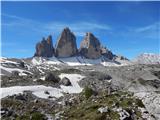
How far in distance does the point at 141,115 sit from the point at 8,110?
30.6m

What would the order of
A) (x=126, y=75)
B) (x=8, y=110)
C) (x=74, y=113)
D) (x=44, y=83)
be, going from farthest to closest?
(x=126, y=75), (x=44, y=83), (x=8, y=110), (x=74, y=113)

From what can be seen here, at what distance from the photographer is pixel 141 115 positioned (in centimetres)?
5575

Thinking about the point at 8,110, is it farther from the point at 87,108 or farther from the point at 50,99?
the point at 50,99

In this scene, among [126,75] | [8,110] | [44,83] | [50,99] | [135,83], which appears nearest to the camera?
[8,110]

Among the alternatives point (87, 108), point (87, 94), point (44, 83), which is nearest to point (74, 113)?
point (87, 108)

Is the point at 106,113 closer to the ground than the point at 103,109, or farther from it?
closer to the ground

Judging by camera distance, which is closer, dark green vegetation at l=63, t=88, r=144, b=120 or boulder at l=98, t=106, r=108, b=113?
dark green vegetation at l=63, t=88, r=144, b=120

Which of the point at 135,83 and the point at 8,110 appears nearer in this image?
the point at 8,110

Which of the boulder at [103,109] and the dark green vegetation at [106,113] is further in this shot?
the boulder at [103,109]

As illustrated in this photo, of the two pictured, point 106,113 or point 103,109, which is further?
point 103,109

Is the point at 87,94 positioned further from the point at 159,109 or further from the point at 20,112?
the point at 159,109

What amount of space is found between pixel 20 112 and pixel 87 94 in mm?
24389

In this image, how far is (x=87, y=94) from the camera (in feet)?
297

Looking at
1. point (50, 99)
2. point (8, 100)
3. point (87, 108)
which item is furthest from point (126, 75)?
point (87, 108)
